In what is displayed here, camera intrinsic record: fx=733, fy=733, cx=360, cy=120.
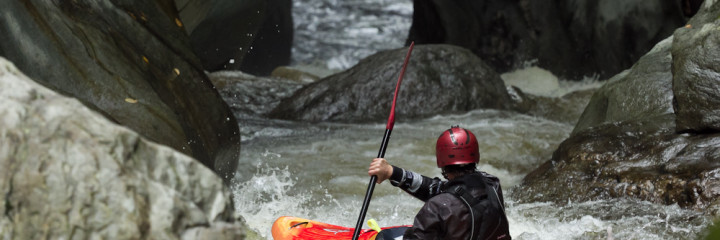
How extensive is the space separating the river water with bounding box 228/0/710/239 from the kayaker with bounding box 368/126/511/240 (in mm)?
547

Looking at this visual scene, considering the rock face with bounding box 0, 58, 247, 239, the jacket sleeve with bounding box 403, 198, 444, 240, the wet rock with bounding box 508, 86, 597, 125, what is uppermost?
the rock face with bounding box 0, 58, 247, 239

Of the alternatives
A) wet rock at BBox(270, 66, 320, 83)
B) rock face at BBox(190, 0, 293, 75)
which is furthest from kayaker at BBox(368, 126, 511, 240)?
wet rock at BBox(270, 66, 320, 83)

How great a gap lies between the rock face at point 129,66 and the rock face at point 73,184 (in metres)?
1.04

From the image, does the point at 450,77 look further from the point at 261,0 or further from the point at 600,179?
the point at 600,179

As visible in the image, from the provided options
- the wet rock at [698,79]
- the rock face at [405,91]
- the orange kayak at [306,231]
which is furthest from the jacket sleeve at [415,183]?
the rock face at [405,91]

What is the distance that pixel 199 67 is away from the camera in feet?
16.7

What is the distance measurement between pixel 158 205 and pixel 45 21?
2228 mm

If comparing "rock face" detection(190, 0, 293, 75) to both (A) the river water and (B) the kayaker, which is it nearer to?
(A) the river water

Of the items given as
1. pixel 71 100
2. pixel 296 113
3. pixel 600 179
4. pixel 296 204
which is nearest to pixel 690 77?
pixel 600 179

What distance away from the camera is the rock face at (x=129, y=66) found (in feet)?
11.0

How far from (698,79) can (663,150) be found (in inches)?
18.9

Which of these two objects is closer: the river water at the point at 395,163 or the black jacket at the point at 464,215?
the black jacket at the point at 464,215

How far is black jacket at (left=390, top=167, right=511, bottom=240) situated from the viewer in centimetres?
266

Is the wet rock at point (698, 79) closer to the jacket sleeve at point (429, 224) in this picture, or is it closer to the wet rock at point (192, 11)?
the jacket sleeve at point (429, 224)
